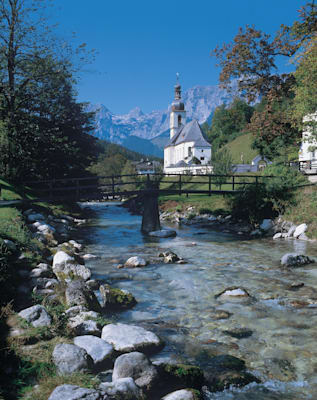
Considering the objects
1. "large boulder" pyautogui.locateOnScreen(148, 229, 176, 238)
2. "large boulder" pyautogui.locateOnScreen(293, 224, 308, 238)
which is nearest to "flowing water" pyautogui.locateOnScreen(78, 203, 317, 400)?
"large boulder" pyautogui.locateOnScreen(293, 224, 308, 238)

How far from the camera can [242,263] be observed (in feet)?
44.8

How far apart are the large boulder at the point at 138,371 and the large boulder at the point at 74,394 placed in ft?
3.11

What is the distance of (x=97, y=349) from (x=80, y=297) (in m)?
2.37

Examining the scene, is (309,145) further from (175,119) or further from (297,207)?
(175,119)

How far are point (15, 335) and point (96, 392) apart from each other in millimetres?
2334

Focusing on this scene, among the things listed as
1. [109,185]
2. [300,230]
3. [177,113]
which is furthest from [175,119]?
[300,230]

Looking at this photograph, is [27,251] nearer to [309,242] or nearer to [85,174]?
[309,242]

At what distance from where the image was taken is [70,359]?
504cm

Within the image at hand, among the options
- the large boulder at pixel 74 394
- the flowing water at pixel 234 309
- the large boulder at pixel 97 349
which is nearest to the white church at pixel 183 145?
the flowing water at pixel 234 309

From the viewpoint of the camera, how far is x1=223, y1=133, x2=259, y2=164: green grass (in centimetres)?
8272

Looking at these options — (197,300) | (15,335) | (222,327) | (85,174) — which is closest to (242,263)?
(197,300)

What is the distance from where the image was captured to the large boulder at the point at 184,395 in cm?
457

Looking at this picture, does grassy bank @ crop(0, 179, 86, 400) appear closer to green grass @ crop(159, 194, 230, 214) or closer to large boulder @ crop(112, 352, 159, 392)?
large boulder @ crop(112, 352, 159, 392)

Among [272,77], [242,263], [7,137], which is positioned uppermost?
[272,77]
